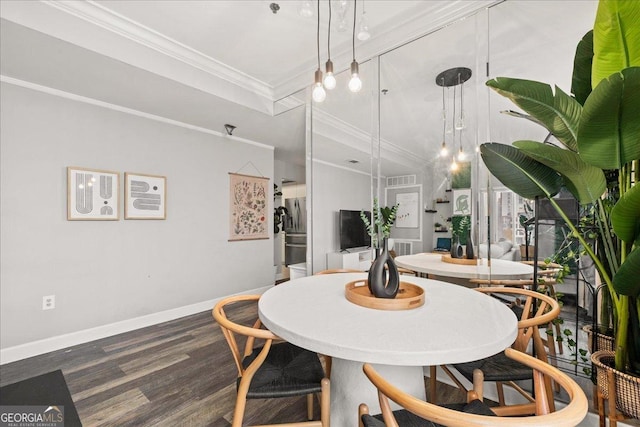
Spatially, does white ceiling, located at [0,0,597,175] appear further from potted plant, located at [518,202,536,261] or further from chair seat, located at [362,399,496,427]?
chair seat, located at [362,399,496,427]

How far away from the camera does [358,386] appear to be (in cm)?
129

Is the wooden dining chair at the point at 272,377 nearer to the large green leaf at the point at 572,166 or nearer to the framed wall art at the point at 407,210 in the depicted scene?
the large green leaf at the point at 572,166

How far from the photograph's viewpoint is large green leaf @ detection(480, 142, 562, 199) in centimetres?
137

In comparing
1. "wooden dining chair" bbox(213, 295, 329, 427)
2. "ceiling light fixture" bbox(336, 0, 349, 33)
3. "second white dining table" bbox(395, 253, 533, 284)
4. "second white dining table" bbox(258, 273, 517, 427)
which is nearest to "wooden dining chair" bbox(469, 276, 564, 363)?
"second white dining table" bbox(395, 253, 533, 284)

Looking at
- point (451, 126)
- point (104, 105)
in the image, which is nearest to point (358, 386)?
point (451, 126)

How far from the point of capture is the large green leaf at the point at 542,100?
102cm

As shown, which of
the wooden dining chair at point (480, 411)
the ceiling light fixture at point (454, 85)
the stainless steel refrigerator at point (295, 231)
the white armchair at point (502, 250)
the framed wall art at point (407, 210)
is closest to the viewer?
the wooden dining chair at point (480, 411)

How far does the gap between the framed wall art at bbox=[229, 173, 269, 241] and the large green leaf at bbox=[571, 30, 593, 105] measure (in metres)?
3.69

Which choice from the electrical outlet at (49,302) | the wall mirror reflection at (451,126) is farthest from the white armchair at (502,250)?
the electrical outlet at (49,302)

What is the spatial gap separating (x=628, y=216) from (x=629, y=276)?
7.8 inches

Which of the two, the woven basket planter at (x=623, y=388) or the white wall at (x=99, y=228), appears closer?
the woven basket planter at (x=623, y=388)

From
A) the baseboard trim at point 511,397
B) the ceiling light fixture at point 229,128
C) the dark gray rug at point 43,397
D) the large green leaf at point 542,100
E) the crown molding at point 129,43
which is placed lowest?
the dark gray rug at point 43,397

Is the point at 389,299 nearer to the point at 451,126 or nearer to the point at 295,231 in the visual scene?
the point at 451,126

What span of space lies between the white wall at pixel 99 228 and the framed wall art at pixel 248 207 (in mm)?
128
